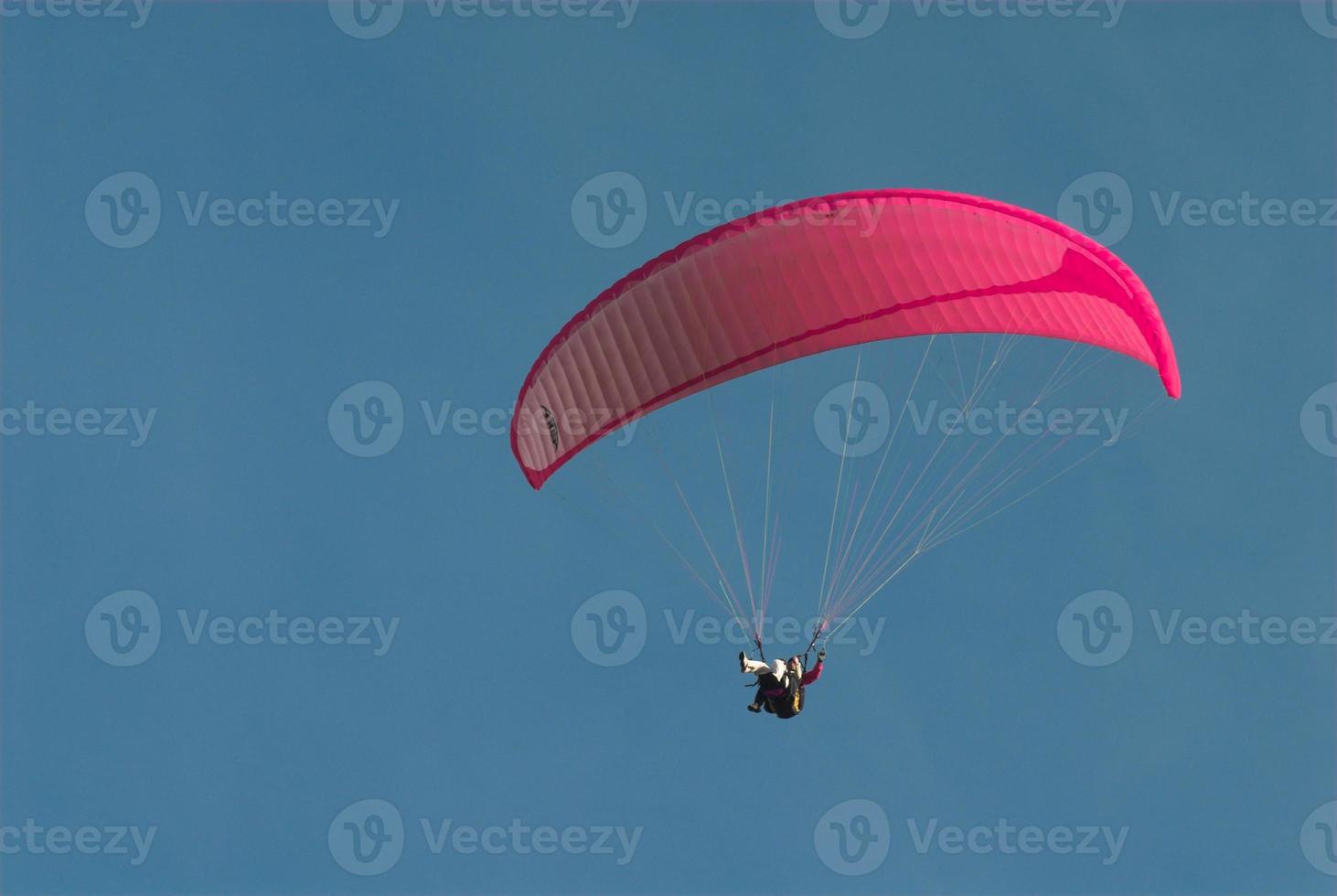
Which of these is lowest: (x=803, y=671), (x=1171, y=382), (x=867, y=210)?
(x=803, y=671)

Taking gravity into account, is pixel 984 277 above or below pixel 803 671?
above

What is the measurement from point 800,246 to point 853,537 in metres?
3.88

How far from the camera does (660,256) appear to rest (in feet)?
91.6

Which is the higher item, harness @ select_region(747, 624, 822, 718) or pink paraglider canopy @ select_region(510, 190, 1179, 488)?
pink paraglider canopy @ select_region(510, 190, 1179, 488)

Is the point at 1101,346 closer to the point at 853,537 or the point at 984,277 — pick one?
the point at 984,277

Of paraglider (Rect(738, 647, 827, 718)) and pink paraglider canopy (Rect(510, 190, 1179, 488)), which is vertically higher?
pink paraglider canopy (Rect(510, 190, 1179, 488))

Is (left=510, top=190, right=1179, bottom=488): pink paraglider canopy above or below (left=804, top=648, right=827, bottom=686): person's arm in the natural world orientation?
above

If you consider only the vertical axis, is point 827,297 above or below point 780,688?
above

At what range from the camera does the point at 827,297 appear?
28125mm

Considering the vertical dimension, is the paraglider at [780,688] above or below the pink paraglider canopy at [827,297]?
below

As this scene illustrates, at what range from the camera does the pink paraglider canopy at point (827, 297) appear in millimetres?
27828

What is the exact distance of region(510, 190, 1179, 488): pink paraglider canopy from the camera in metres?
27.8

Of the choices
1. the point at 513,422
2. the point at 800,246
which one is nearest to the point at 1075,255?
the point at 800,246

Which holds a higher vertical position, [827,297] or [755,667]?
[827,297]
